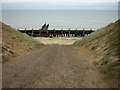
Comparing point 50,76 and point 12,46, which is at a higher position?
point 12,46

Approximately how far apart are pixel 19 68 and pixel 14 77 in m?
1.65

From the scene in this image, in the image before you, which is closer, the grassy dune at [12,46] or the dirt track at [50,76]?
the dirt track at [50,76]

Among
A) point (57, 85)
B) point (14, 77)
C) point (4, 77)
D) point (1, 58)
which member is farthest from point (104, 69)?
point (1, 58)

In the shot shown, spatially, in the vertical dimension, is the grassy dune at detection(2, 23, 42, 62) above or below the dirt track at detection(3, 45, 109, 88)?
above

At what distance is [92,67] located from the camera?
10297mm

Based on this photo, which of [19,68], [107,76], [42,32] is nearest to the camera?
[107,76]

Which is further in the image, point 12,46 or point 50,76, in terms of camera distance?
point 12,46

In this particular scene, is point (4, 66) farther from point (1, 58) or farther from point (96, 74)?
point (96, 74)

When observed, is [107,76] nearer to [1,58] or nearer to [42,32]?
[1,58]

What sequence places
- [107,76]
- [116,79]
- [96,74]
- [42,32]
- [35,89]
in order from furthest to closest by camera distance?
[42,32], [96,74], [107,76], [116,79], [35,89]

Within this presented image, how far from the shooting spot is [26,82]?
7832mm

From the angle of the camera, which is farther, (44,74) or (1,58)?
(1,58)

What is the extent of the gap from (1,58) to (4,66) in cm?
156

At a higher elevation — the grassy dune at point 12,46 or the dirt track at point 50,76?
the grassy dune at point 12,46
